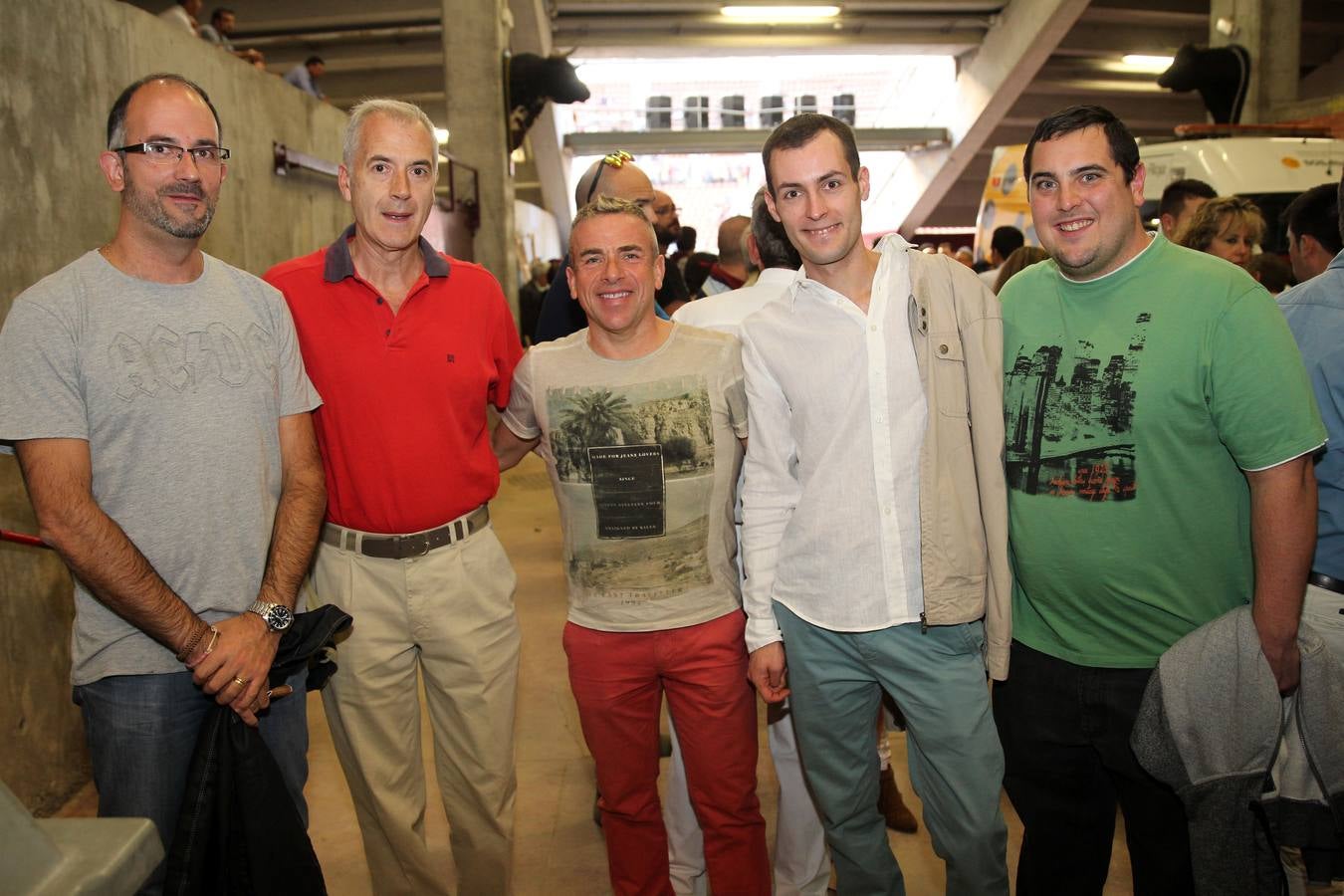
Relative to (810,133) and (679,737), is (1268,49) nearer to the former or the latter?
(810,133)

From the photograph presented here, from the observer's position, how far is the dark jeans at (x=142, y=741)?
1.97m

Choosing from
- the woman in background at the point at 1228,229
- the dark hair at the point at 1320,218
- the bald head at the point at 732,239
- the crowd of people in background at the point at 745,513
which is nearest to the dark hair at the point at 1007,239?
the woman in background at the point at 1228,229

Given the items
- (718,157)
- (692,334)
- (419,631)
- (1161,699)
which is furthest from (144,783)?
(718,157)

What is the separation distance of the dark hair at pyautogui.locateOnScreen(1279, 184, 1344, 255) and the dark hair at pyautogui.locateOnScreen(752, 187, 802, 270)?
1679 mm

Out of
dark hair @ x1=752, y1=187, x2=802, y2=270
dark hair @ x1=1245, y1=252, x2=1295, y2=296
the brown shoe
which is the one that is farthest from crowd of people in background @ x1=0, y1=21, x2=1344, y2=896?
dark hair @ x1=1245, y1=252, x2=1295, y2=296

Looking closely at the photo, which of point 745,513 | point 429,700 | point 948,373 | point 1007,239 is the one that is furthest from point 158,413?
point 1007,239

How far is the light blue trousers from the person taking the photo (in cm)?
209

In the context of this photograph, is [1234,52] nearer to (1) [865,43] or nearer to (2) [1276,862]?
(1) [865,43]

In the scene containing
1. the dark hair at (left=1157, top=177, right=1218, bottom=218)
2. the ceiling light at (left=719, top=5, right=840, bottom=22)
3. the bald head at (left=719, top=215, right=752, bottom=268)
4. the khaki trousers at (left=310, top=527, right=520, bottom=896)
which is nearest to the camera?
the khaki trousers at (left=310, top=527, right=520, bottom=896)

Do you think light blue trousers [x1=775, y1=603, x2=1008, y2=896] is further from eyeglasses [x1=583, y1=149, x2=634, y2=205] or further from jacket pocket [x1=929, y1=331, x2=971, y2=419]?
eyeglasses [x1=583, y1=149, x2=634, y2=205]

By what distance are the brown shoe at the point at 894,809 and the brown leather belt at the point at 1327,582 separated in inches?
60.0

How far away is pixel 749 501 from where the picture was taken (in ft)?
7.68

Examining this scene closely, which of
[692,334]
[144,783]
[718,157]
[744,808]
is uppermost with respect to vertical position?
[718,157]

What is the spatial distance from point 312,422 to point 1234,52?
12.3 m
